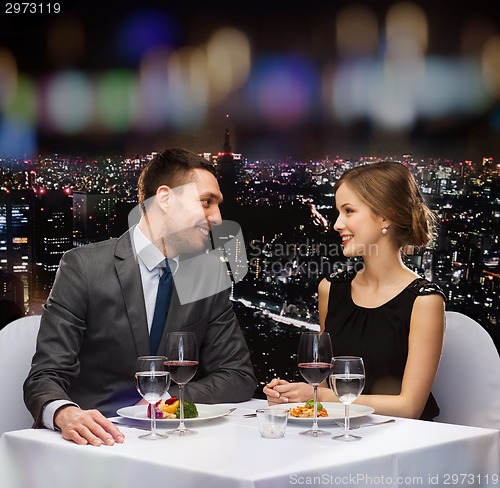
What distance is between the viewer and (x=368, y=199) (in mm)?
2887

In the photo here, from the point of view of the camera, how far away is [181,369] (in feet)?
6.43

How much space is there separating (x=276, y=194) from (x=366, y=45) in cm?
90

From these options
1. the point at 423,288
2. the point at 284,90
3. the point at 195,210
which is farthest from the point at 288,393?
the point at 284,90

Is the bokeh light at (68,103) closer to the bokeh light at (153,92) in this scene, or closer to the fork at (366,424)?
the bokeh light at (153,92)

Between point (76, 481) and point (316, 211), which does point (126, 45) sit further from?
point (76, 481)

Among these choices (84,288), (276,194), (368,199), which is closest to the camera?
(84,288)

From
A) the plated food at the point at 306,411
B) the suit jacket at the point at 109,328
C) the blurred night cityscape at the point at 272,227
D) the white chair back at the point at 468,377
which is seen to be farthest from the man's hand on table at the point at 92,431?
the blurred night cityscape at the point at 272,227

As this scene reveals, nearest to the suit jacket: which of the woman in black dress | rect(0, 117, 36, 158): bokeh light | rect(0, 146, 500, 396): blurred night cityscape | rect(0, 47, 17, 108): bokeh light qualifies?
the woman in black dress

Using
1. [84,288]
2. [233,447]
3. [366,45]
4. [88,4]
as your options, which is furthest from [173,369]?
[88,4]

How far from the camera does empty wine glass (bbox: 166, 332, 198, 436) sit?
6.42 feet

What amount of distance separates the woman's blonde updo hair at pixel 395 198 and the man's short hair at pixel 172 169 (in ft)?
1.71

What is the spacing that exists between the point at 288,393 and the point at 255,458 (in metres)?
0.70

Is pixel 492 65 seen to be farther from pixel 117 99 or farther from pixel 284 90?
pixel 117 99

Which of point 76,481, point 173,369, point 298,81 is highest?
point 298,81
